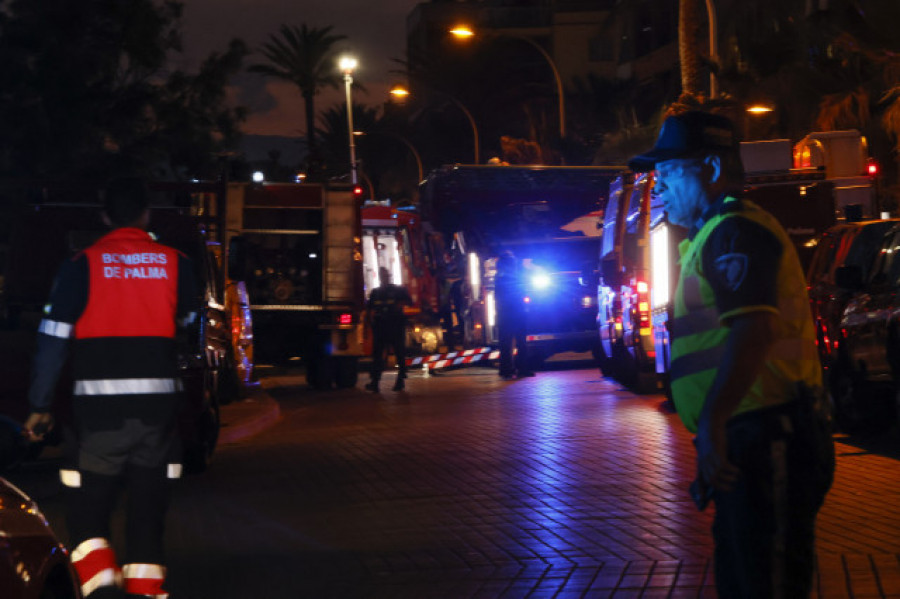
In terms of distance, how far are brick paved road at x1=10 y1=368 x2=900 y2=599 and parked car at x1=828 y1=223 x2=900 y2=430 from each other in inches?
13.2

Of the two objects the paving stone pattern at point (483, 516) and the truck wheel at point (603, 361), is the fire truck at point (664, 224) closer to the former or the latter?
the paving stone pattern at point (483, 516)

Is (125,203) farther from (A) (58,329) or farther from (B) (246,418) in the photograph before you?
(B) (246,418)

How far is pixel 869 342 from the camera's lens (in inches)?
503

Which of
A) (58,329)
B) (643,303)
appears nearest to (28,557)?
(58,329)

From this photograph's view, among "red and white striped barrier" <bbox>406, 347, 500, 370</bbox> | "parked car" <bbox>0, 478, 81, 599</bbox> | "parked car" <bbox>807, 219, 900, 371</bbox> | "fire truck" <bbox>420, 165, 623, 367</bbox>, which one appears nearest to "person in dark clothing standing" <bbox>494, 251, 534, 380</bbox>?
"fire truck" <bbox>420, 165, 623, 367</bbox>

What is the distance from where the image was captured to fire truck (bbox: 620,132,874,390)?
55.7ft

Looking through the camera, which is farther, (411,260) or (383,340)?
(411,260)

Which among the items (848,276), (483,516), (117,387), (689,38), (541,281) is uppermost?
(689,38)

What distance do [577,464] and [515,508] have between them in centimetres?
239

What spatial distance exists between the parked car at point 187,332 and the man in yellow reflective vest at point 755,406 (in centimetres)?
675

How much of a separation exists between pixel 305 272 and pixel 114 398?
58.7 ft

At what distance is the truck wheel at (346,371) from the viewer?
23641 mm

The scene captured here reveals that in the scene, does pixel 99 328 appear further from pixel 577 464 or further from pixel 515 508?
pixel 577 464

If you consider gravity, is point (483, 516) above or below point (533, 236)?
below
